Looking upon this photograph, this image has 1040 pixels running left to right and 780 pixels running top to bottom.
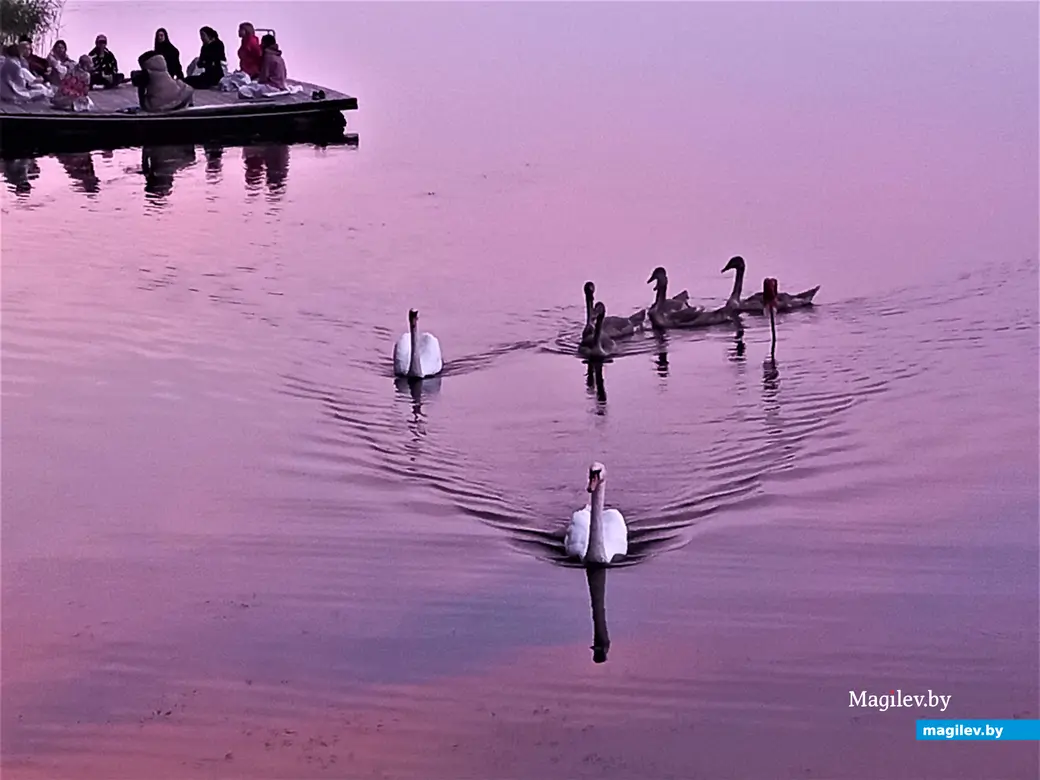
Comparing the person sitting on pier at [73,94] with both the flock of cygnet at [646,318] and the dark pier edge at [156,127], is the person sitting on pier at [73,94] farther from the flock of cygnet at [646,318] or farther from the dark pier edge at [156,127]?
the flock of cygnet at [646,318]

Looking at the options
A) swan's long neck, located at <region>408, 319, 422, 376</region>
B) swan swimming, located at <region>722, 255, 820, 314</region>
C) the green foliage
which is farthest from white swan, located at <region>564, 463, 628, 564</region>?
the green foliage

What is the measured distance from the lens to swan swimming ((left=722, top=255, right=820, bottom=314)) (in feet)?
59.1

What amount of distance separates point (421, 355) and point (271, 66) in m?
15.8

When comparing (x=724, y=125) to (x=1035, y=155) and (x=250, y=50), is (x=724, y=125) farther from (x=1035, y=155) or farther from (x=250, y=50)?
(x=250, y=50)

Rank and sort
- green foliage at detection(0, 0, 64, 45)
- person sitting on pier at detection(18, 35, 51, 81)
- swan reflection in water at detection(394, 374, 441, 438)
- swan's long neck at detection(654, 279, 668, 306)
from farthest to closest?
green foliage at detection(0, 0, 64, 45) < person sitting on pier at detection(18, 35, 51, 81) < swan's long neck at detection(654, 279, 668, 306) < swan reflection in water at detection(394, 374, 441, 438)

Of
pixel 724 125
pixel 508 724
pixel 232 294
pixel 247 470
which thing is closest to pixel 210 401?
pixel 247 470

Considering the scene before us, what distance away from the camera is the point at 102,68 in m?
30.3

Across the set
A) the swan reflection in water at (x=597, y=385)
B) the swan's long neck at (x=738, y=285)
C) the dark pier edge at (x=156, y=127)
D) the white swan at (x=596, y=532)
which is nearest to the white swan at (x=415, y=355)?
the swan reflection in water at (x=597, y=385)

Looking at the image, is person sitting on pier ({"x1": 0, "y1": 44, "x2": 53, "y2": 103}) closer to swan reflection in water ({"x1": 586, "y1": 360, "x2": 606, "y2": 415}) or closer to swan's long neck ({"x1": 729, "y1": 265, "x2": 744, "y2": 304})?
swan's long neck ({"x1": 729, "y1": 265, "x2": 744, "y2": 304})

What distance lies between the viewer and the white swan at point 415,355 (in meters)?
15.5

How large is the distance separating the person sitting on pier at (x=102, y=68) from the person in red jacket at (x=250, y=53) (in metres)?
2.17

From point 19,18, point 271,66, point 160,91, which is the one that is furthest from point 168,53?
point 19,18

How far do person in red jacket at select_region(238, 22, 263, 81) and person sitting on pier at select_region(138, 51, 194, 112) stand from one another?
2330 millimetres

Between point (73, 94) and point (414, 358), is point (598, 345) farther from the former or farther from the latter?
point (73, 94)
